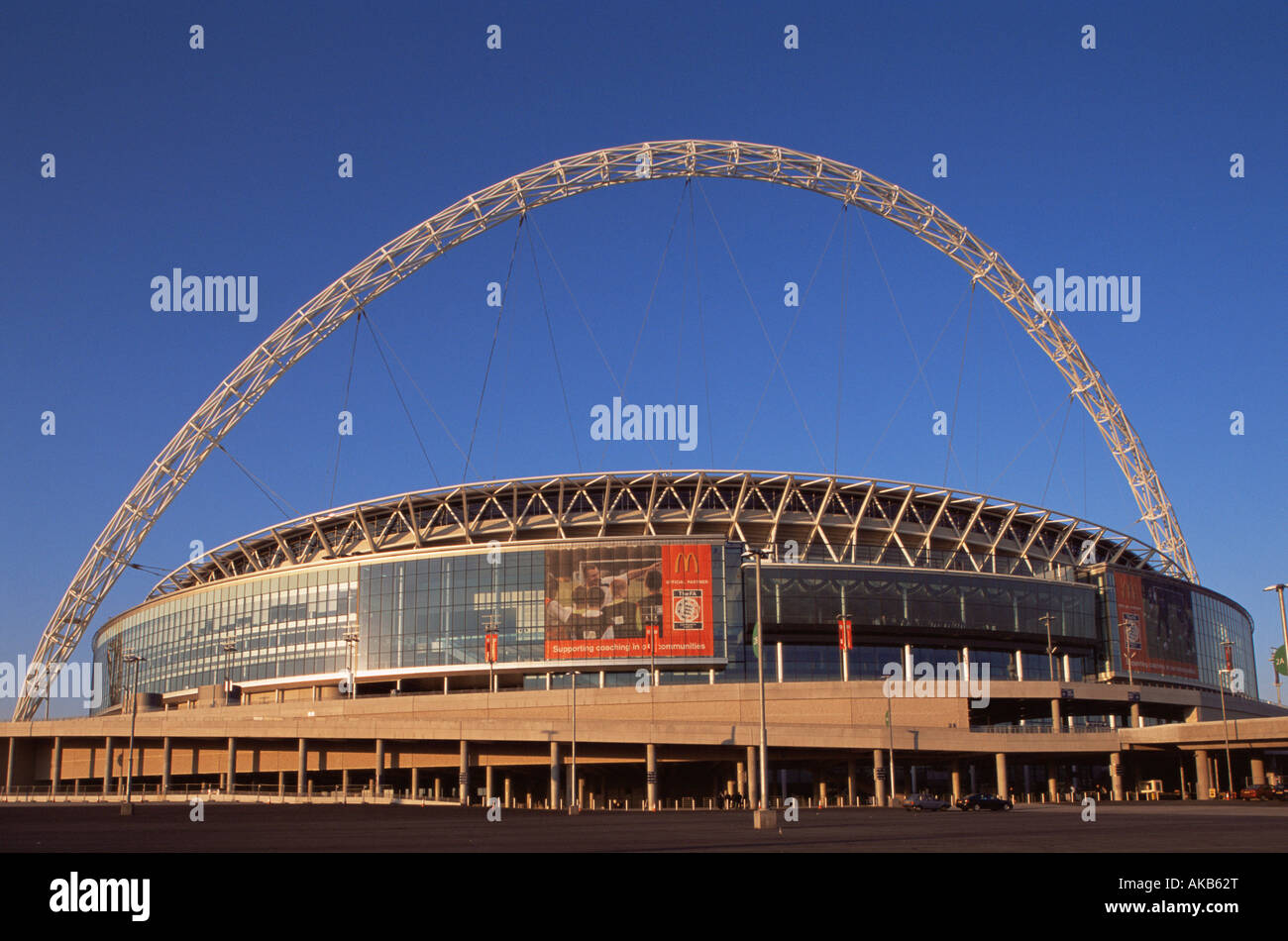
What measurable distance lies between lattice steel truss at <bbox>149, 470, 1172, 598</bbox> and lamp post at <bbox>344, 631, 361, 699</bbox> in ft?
23.3

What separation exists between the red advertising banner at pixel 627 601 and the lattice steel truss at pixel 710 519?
2.20 m

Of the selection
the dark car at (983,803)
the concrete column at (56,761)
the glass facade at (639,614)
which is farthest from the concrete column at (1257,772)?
the dark car at (983,803)

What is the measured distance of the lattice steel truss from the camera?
100 meters

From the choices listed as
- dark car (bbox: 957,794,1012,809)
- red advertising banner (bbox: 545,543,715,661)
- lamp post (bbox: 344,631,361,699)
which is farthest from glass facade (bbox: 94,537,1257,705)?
dark car (bbox: 957,794,1012,809)

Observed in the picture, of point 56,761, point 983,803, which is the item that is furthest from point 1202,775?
Answer: point 56,761

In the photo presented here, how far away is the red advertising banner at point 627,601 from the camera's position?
94562mm

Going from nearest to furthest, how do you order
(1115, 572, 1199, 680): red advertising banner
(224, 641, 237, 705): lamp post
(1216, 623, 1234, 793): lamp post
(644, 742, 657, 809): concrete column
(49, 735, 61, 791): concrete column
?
(644, 742, 657, 809): concrete column
(1216, 623, 1234, 793): lamp post
(49, 735, 61, 791): concrete column
(224, 641, 237, 705): lamp post
(1115, 572, 1199, 680): red advertising banner

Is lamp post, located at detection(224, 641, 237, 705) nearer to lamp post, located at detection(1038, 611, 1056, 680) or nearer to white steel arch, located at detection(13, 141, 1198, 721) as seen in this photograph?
white steel arch, located at detection(13, 141, 1198, 721)

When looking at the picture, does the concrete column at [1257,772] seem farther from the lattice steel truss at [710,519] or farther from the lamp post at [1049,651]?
the lattice steel truss at [710,519]

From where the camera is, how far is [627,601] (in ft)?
312

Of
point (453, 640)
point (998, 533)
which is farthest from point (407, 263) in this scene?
point (998, 533)

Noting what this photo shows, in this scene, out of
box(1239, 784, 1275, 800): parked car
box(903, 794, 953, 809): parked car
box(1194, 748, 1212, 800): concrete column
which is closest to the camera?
box(903, 794, 953, 809): parked car
